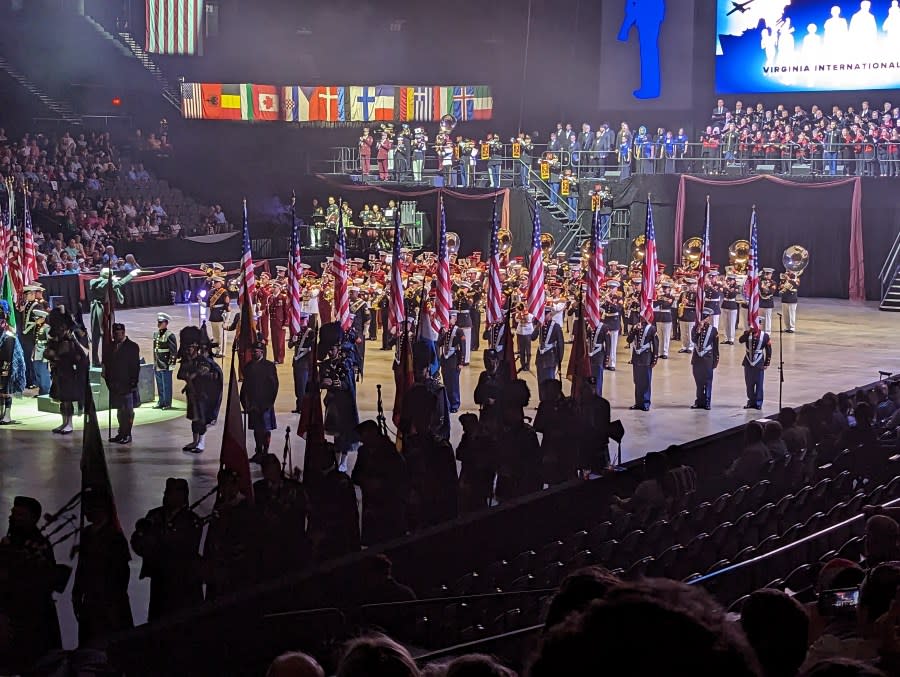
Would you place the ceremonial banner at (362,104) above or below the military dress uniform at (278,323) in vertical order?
above

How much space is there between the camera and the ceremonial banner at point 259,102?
42219 mm

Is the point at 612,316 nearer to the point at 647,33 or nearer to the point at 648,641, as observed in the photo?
the point at 647,33

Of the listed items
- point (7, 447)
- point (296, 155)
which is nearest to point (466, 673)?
point (7, 447)

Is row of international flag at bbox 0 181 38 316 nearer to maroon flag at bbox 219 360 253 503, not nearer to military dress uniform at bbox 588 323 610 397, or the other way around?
military dress uniform at bbox 588 323 610 397

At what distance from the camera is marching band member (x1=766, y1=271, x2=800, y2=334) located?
28312 mm

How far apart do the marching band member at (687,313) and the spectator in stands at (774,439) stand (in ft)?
45.3

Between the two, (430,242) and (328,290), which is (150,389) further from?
(430,242)

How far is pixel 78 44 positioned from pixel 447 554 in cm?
3280

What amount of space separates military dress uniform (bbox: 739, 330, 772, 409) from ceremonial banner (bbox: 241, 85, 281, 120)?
86.5ft

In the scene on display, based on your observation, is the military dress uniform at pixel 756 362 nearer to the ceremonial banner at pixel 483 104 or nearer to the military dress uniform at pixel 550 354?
the military dress uniform at pixel 550 354

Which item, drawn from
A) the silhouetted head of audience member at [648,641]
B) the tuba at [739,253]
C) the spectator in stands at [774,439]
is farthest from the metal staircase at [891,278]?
the silhouetted head of audience member at [648,641]

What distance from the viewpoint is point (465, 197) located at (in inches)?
1533

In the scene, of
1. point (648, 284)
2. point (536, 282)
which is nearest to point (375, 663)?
point (536, 282)

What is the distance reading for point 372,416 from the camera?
19.3 metres
